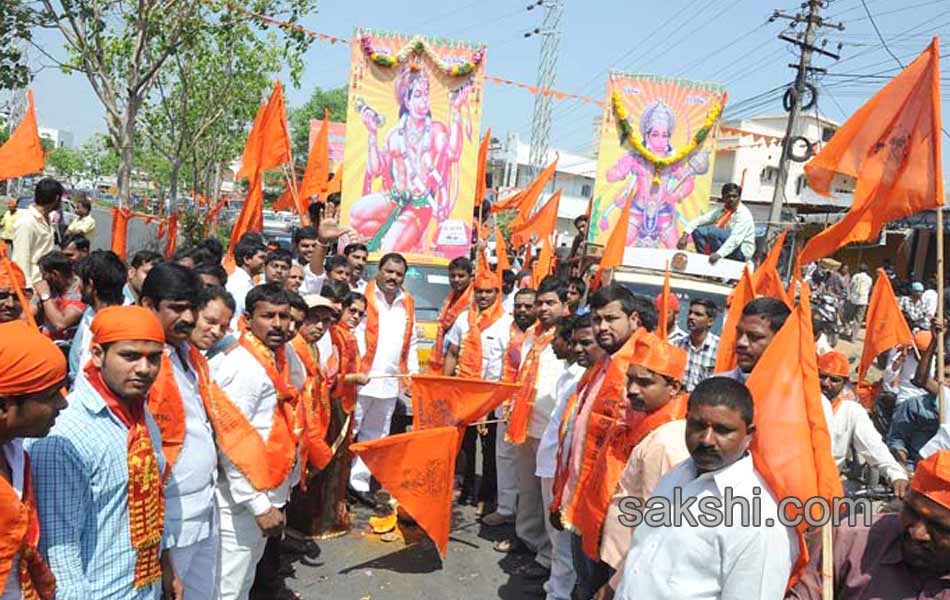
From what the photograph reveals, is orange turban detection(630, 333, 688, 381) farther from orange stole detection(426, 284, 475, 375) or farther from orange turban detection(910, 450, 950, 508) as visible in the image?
orange stole detection(426, 284, 475, 375)

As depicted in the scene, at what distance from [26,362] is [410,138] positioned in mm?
7721

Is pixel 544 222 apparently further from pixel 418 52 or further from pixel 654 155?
pixel 418 52

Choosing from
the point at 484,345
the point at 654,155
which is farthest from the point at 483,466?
the point at 654,155

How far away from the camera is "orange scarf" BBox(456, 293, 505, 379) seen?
6438 mm

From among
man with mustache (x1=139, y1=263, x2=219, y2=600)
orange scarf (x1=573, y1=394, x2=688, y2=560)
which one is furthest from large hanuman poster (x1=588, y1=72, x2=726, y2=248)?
man with mustache (x1=139, y1=263, x2=219, y2=600)

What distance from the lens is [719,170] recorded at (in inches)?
1785

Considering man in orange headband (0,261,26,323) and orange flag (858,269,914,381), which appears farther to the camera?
orange flag (858,269,914,381)

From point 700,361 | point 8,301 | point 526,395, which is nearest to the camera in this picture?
point 8,301

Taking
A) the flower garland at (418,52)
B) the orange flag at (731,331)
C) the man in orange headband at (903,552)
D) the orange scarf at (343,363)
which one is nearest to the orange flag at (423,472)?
the orange scarf at (343,363)

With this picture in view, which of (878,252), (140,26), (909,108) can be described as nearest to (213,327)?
(909,108)

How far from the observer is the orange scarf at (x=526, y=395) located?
220 inches

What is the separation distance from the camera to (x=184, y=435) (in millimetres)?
3191

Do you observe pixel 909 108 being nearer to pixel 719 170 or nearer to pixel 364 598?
pixel 364 598

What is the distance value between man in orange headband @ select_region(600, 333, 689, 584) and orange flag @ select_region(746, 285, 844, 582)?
37 cm
